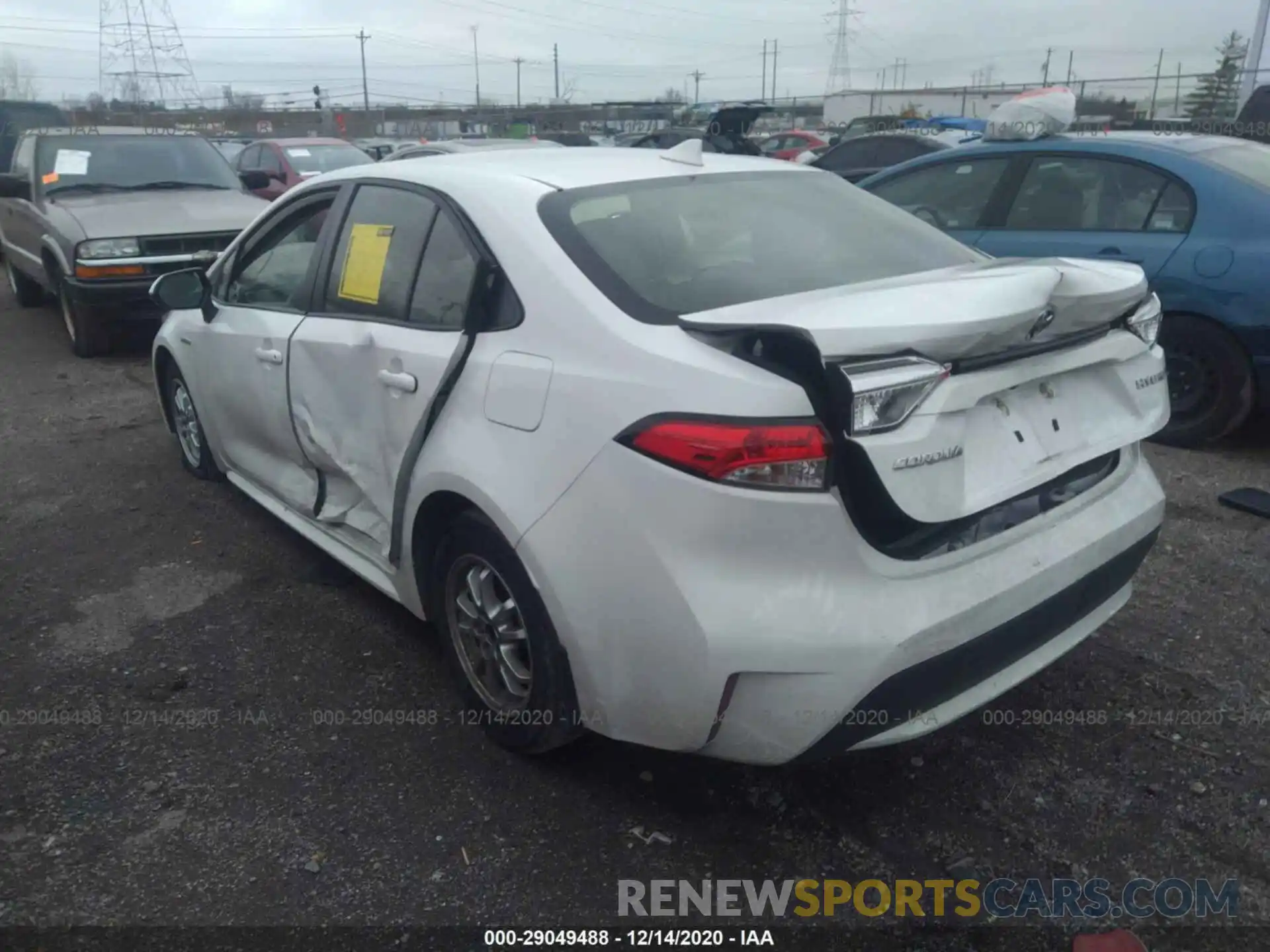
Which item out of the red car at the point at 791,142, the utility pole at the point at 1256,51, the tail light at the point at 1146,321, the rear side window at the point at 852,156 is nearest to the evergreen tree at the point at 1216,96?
the utility pole at the point at 1256,51

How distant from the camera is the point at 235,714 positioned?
313 centimetres

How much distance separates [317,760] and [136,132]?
25.9 ft

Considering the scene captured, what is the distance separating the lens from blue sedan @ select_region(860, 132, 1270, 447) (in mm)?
4848

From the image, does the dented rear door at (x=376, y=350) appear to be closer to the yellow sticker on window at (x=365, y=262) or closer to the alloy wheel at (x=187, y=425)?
the yellow sticker on window at (x=365, y=262)

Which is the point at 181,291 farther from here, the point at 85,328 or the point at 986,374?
the point at 85,328

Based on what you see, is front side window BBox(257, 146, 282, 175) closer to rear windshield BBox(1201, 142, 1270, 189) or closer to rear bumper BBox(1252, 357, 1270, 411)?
rear windshield BBox(1201, 142, 1270, 189)

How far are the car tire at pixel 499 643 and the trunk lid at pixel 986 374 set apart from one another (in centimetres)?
82

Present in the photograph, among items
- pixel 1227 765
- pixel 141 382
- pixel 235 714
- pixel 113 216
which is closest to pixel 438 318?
pixel 235 714

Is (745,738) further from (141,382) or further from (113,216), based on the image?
(113,216)

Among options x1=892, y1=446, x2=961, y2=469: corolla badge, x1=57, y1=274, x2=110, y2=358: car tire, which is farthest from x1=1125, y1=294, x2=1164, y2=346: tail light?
x1=57, y1=274, x2=110, y2=358: car tire

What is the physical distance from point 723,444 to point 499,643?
3.30ft

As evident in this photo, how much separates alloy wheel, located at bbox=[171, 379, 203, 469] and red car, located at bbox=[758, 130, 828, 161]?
18716mm

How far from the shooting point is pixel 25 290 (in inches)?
403

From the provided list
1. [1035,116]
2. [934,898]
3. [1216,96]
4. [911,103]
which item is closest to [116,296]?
[1035,116]
